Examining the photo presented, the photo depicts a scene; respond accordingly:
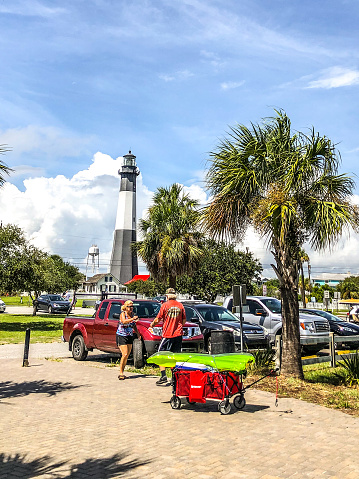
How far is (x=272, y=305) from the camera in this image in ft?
60.8

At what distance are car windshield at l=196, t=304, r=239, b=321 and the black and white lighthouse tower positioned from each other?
66499 millimetres

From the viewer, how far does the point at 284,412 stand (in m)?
8.30

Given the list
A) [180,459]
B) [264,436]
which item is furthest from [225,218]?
[180,459]

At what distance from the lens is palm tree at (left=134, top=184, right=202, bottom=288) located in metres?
23.9

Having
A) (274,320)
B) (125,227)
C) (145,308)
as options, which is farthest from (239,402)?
(125,227)

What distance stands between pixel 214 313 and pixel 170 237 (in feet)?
25.1

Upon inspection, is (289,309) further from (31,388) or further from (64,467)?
(64,467)

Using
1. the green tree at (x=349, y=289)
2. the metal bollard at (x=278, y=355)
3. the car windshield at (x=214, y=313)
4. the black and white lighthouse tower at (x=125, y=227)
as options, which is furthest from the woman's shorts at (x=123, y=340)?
the green tree at (x=349, y=289)

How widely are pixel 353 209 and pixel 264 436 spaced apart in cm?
576

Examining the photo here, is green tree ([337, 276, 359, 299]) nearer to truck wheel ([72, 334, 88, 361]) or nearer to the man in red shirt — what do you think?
truck wheel ([72, 334, 88, 361])

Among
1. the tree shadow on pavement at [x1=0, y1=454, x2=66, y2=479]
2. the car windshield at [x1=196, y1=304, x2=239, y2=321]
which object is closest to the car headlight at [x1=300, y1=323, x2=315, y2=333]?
the car windshield at [x1=196, y1=304, x2=239, y2=321]

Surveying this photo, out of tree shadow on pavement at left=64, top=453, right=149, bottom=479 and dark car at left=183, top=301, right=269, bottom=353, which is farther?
dark car at left=183, top=301, right=269, bottom=353

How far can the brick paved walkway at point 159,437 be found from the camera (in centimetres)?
550

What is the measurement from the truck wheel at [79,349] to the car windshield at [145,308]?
1910 mm
